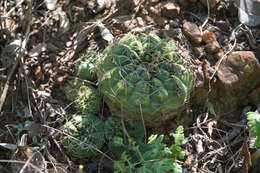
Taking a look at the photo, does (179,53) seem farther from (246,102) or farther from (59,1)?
(59,1)

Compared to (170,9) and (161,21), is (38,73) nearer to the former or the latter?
(161,21)

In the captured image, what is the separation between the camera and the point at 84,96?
3.35 metres

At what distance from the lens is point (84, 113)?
329 centimetres

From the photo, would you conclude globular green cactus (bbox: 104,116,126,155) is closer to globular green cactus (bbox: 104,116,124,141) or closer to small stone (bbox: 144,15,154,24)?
globular green cactus (bbox: 104,116,124,141)

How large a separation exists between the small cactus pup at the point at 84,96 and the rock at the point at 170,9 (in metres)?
1.20

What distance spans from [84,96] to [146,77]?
2.84 ft

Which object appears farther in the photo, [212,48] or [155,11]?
[155,11]

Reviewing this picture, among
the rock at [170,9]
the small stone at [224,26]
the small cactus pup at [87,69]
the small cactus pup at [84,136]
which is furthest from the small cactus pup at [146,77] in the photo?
→ the small stone at [224,26]

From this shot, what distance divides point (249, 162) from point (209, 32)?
4.71 ft

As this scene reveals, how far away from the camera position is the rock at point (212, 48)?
140 inches

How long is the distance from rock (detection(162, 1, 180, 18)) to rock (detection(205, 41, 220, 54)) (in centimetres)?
53

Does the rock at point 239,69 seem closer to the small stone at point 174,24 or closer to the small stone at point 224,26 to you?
the small stone at point 224,26

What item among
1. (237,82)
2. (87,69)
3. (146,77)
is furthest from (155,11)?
(146,77)

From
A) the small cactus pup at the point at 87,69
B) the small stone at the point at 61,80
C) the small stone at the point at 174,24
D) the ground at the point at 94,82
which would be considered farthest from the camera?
the small stone at the point at 174,24
